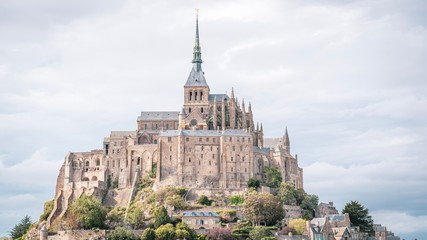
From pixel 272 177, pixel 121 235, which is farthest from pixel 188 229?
pixel 272 177

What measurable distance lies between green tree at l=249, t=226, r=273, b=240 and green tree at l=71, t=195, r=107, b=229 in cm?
2099

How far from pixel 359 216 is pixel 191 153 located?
26.3 m

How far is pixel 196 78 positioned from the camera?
13662cm

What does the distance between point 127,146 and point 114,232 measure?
997 inches

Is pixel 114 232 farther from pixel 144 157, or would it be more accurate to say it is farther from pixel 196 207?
pixel 144 157

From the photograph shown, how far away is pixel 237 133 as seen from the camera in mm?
125500

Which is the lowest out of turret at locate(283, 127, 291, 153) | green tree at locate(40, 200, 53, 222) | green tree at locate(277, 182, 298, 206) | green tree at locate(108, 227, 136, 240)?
green tree at locate(108, 227, 136, 240)

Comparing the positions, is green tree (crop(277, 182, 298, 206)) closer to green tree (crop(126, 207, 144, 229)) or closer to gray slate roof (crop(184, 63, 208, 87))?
green tree (crop(126, 207, 144, 229))

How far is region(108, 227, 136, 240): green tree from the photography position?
106000mm

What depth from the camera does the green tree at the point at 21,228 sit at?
125125 mm

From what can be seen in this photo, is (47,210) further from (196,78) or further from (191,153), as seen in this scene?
(196,78)

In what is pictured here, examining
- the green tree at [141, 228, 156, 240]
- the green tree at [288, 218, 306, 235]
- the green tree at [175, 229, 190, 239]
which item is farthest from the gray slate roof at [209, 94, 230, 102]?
the green tree at [141, 228, 156, 240]

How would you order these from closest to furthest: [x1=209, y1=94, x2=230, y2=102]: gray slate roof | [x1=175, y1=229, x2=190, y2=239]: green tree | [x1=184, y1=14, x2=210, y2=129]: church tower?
[x1=175, y1=229, x2=190, y2=239]: green tree, [x1=184, y1=14, x2=210, y2=129]: church tower, [x1=209, y1=94, x2=230, y2=102]: gray slate roof

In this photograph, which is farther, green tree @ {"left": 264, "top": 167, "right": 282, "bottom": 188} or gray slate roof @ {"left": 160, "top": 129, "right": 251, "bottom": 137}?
green tree @ {"left": 264, "top": 167, "right": 282, "bottom": 188}
